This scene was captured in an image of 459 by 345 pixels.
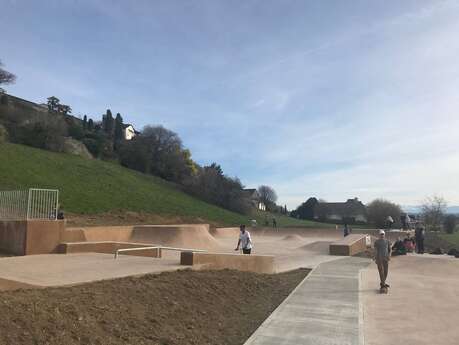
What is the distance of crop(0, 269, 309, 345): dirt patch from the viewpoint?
5301mm

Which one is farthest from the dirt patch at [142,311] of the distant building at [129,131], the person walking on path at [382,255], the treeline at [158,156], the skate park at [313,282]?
the distant building at [129,131]

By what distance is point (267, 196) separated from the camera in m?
124

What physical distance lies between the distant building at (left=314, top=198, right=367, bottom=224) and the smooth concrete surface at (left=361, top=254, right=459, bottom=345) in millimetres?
93032

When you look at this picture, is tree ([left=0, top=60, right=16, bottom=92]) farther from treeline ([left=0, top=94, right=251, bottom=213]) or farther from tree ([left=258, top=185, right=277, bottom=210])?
tree ([left=258, top=185, right=277, bottom=210])

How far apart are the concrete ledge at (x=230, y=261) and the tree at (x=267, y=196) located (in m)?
109

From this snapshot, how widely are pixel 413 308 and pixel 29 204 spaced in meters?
12.1

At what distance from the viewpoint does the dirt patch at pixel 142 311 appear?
530cm

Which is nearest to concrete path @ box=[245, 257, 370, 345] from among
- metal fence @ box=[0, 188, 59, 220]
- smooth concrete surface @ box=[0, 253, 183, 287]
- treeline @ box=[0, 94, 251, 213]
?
smooth concrete surface @ box=[0, 253, 183, 287]

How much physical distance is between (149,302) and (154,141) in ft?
219

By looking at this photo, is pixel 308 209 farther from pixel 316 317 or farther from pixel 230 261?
pixel 316 317

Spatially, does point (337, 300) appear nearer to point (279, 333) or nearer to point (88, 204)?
point (279, 333)

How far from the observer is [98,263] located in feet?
39.2

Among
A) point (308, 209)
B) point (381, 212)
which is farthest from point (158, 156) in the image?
point (308, 209)

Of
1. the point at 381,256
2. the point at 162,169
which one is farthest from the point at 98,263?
the point at 162,169
